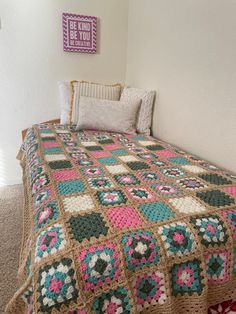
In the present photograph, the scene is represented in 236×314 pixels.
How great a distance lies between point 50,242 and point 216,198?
0.67 metres

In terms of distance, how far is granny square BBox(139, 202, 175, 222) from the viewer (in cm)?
87

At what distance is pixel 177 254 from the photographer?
792 millimetres

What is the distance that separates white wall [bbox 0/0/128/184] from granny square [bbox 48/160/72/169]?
1.26 metres

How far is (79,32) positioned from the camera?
231 cm

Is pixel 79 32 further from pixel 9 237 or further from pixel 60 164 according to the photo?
pixel 9 237

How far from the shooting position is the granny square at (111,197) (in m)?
0.96

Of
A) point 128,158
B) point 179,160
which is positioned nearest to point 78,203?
point 128,158

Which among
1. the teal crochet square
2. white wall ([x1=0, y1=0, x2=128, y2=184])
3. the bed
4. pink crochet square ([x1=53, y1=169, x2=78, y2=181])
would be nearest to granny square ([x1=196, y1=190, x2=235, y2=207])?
the bed

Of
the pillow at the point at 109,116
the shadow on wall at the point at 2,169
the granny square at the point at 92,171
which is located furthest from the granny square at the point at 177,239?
the shadow on wall at the point at 2,169

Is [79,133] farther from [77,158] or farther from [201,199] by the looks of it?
[201,199]

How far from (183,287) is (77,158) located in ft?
2.91

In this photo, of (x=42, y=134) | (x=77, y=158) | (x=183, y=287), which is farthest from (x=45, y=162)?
(x=183, y=287)

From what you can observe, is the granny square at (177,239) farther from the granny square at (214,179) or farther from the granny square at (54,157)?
the granny square at (54,157)

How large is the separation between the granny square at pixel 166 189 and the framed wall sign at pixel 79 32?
1756mm
